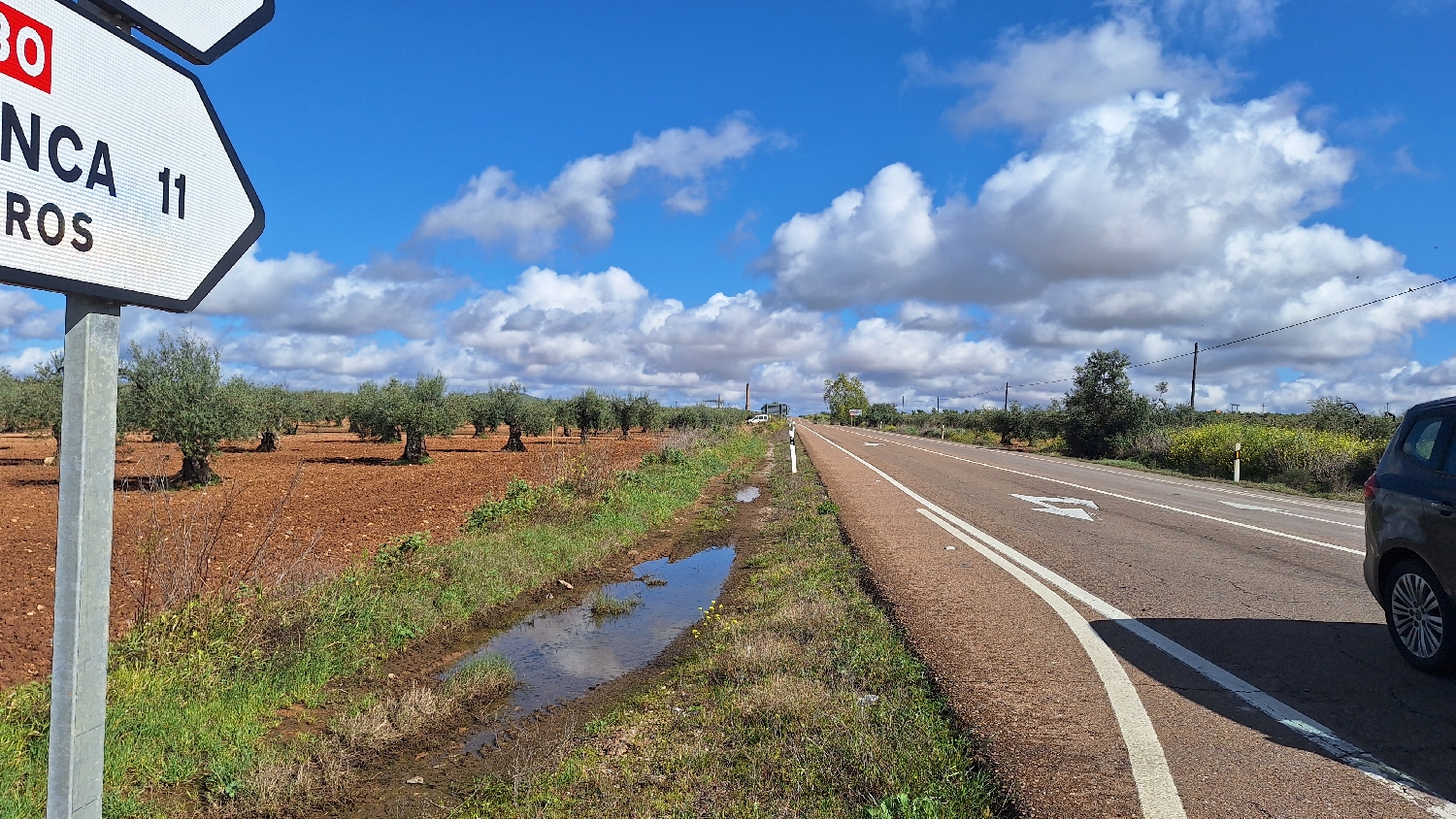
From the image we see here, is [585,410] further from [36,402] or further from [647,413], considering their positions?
[36,402]

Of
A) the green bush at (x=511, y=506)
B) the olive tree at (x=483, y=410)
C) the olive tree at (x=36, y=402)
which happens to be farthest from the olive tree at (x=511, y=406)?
the green bush at (x=511, y=506)

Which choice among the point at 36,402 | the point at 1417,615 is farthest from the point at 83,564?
the point at 36,402

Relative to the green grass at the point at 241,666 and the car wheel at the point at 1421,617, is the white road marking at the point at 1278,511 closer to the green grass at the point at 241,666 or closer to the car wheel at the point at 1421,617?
the car wheel at the point at 1421,617

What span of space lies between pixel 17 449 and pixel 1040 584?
4697 cm

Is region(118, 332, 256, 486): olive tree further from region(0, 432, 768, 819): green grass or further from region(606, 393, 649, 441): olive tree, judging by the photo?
region(606, 393, 649, 441): olive tree

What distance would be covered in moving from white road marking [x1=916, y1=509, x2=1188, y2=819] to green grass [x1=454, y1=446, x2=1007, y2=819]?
2.05ft

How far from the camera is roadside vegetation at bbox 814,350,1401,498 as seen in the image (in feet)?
67.5

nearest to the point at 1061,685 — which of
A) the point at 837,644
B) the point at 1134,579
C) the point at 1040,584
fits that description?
the point at 837,644

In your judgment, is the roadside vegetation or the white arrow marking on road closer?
the white arrow marking on road

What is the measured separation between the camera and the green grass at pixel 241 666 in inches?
171

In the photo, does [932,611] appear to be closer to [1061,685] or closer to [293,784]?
[1061,685]

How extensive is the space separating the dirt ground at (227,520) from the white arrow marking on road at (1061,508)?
Answer: 8650mm

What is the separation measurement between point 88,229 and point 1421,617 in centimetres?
667

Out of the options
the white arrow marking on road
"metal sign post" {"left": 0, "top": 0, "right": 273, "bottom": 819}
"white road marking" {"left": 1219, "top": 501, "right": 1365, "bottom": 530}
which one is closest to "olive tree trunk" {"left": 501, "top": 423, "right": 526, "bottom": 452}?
the white arrow marking on road
